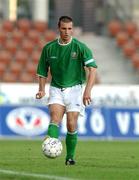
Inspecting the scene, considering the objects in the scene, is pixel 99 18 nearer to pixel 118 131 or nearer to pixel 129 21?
pixel 129 21

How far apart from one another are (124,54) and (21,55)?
378 cm

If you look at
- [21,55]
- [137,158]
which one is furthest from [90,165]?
[21,55]

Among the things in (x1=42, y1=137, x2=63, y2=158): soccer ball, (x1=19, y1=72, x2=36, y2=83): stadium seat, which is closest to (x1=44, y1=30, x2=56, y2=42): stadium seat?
(x1=19, y1=72, x2=36, y2=83): stadium seat

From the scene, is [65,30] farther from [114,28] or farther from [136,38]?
[136,38]

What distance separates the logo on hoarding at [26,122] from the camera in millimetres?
23359

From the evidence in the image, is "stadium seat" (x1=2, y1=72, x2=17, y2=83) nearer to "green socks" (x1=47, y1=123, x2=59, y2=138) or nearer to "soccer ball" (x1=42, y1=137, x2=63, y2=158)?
"green socks" (x1=47, y1=123, x2=59, y2=138)

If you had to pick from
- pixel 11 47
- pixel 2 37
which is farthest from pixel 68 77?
pixel 2 37

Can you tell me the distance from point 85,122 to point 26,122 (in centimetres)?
160

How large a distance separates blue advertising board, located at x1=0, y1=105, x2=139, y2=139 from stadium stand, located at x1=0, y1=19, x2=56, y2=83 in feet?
18.0

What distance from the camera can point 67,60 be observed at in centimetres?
1217

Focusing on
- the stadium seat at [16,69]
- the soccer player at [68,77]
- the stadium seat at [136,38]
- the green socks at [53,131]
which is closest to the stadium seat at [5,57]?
the stadium seat at [16,69]

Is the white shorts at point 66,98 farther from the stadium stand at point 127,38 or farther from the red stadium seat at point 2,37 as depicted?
the stadium stand at point 127,38

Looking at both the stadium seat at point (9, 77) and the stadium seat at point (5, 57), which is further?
the stadium seat at point (5, 57)

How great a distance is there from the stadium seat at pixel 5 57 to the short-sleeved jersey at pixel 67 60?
17.2m
